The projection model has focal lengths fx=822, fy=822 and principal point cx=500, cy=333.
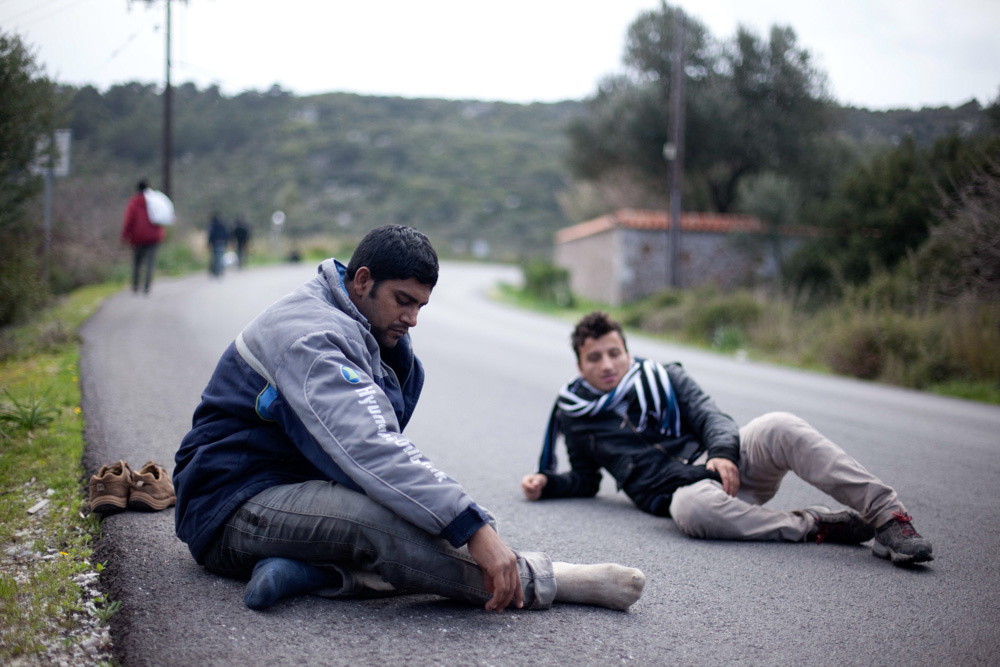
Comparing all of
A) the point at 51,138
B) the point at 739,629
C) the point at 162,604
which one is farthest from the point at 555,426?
the point at 51,138

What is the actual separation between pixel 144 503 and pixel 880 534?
3.39m

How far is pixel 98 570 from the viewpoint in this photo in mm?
3162

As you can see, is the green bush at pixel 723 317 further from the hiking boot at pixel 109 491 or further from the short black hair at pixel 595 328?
the hiking boot at pixel 109 491

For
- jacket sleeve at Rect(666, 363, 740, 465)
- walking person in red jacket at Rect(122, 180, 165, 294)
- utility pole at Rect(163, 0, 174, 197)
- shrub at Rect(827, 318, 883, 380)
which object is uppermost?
utility pole at Rect(163, 0, 174, 197)

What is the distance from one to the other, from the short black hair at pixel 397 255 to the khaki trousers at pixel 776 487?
1904mm

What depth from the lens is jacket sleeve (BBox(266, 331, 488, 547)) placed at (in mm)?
2586

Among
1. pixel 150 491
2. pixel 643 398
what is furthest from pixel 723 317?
pixel 150 491

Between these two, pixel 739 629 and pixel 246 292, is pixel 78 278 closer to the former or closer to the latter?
pixel 246 292

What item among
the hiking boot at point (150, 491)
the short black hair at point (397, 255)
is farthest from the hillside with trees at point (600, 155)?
the short black hair at point (397, 255)

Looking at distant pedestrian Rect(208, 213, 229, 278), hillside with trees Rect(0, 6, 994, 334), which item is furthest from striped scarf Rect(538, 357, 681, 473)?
distant pedestrian Rect(208, 213, 229, 278)

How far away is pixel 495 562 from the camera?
260cm

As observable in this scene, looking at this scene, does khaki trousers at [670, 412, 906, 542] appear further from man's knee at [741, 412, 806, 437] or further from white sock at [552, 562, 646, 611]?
white sock at [552, 562, 646, 611]

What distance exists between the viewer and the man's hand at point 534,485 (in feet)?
15.3

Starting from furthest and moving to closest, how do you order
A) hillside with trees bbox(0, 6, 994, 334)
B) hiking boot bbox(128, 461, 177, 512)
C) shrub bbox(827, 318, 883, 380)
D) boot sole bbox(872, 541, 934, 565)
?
shrub bbox(827, 318, 883, 380) < hillside with trees bbox(0, 6, 994, 334) < hiking boot bbox(128, 461, 177, 512) < boot sole bbox(872, 541, 934, 565)
